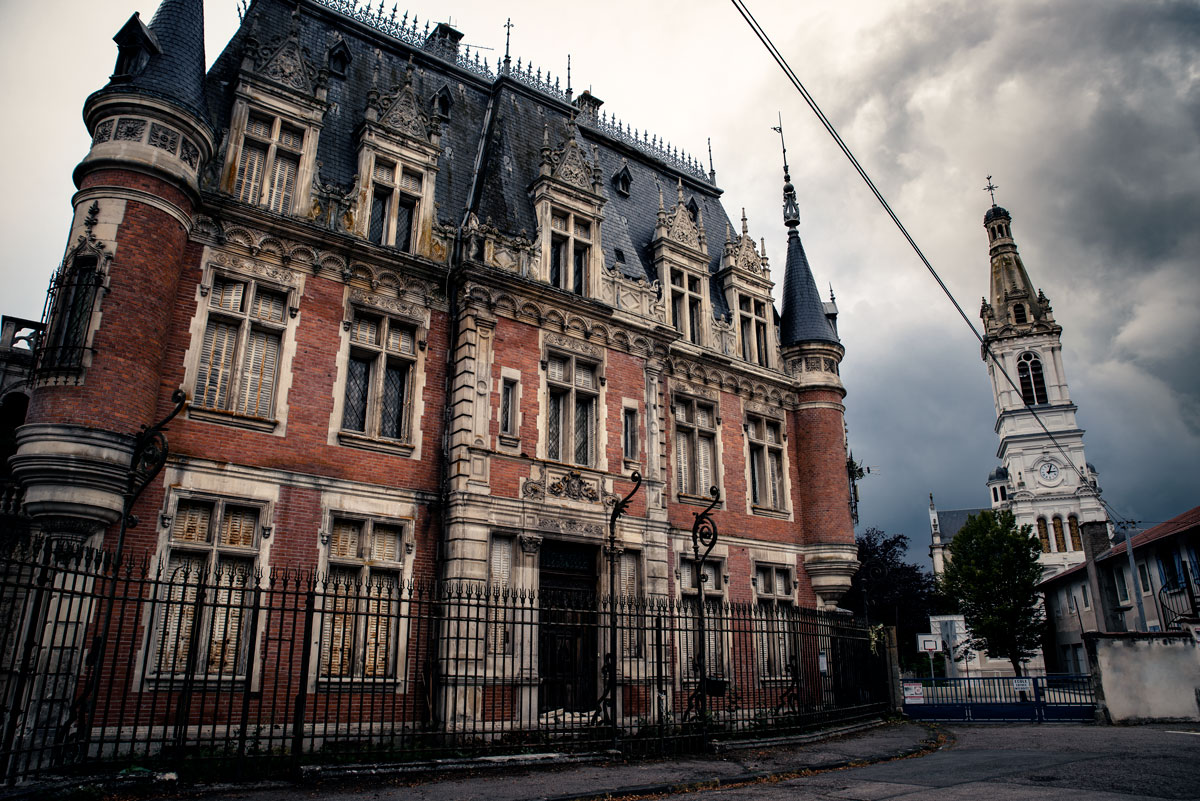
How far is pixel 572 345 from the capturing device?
19.1 metres

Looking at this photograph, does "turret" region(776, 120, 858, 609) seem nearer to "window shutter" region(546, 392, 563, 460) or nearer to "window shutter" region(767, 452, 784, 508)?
"window shutter" region(767, 452, 784, 508)

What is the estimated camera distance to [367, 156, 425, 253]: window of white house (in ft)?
57.4

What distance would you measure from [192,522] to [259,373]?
Result: 3081 mm

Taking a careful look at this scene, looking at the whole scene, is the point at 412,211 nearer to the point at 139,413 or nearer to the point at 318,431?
the point at 318,431

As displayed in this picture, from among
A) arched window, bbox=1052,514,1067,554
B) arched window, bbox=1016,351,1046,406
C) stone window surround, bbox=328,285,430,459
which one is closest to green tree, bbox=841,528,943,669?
arched window, bbox=1052,514,1067,554

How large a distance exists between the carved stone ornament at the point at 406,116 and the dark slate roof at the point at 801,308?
1307cm

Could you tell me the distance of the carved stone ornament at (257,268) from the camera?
15.1 m

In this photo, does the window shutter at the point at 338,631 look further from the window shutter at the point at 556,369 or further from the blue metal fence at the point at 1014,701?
the blue metal fence at the point at 1014,701

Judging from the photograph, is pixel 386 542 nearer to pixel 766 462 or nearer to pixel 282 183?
pixel 282 183

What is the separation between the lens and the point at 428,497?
16.3 meters

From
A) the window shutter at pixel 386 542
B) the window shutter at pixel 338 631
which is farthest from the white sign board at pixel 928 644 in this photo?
the window shutter at pixel 338 631

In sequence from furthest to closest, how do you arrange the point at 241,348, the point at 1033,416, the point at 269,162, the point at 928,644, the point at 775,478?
the point at 1033,416 → the point at 928,644 → the point at 775,478 → the point at 269,162 → the point at 241,348

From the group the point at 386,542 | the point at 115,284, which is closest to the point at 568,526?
the point at 386,542

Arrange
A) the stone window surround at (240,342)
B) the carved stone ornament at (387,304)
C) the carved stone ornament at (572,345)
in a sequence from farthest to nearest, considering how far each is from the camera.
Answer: the carved stone ornament at (572,345)
the carved stone ornament at (387,304)
the stone window surround at (240,342)
